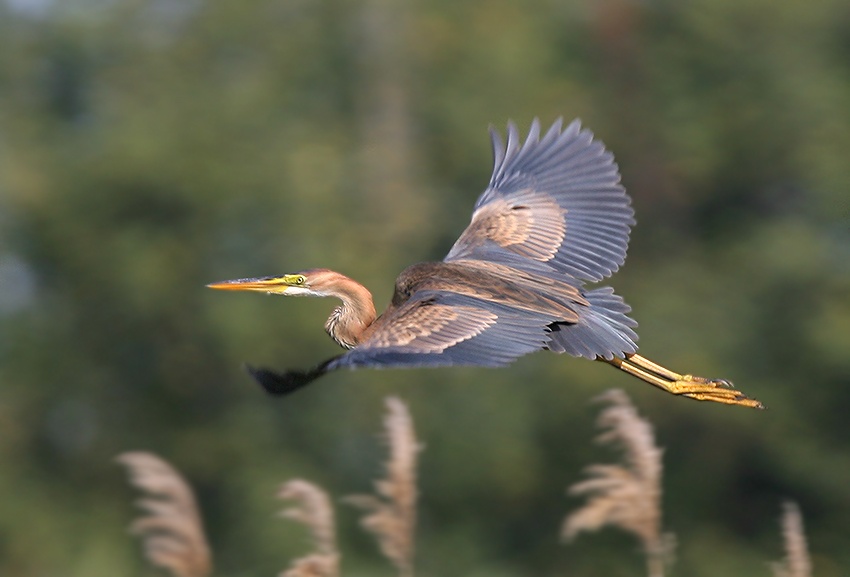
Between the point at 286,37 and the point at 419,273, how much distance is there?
18.7m

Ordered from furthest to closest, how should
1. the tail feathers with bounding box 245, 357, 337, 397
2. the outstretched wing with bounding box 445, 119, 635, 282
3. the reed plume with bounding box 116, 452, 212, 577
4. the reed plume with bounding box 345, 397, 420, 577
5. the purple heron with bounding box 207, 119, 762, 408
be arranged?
the outstretched wing with bounding box 445, 119, 635, 282 < the purple heron with bounding box 207, 119, 762, 408 < the tail feathers with bounding box 245, 357, 337, 397 < the reed plume with bounding box 345, 397, 420, 577 < the reed plume with bounding box 116, 452, 212, 577

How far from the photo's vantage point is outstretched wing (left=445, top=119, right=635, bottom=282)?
7133 mm

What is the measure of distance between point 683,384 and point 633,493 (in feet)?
6.99

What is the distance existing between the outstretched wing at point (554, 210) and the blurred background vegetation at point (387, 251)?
10.3 metres

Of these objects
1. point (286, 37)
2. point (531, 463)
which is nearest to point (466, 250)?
point (531, 463)

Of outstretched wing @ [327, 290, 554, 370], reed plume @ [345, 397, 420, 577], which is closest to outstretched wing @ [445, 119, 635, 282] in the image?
outstretched wing @ [327, 290, 554, 370]

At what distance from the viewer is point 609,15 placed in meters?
25.5

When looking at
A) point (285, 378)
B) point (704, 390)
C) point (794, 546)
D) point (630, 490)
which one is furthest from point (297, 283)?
point (794, 546)

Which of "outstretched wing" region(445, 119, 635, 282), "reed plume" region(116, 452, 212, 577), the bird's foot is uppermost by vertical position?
"outstretched wing" region(445, 119, 635, 282)

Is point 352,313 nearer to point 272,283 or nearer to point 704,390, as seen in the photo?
point 272,283

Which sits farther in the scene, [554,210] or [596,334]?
[554,210]

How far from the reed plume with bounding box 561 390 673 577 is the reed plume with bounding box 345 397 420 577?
0.64 meters

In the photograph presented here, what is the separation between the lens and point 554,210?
294 inches

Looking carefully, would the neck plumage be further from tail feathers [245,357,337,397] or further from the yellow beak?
tail feathers [245,357,337,397]
